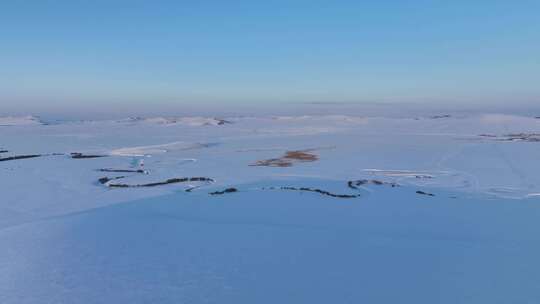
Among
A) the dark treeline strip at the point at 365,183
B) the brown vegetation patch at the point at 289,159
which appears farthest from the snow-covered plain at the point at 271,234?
the brown vegetation patch at the point at 289,159

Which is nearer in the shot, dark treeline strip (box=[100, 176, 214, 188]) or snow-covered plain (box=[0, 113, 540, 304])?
snow-covered plain (box=[0, 113, 540, 304])

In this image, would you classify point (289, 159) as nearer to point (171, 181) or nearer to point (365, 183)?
point (365, 183)

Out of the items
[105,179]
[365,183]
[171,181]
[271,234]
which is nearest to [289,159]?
[365,183]

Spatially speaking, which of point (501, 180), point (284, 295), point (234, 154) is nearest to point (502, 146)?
point (501, 180)

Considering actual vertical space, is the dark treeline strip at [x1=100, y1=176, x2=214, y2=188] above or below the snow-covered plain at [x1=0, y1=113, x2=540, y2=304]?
below

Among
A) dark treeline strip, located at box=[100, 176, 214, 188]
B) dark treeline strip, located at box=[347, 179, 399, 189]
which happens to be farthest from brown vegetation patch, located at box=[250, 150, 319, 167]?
dark treeline strip, located at box=[347, 179, 399, 189]

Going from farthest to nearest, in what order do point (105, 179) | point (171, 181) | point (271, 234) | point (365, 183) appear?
point (105, 179)
point (171, 181)
point (365, 183)
point (271, 234)

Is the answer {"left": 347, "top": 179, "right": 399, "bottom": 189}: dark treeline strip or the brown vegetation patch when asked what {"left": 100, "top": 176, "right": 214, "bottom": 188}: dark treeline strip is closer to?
the brown vegetation patch

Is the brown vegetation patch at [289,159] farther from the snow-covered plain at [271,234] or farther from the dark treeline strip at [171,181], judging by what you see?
the dark treeline strip at [171,181]

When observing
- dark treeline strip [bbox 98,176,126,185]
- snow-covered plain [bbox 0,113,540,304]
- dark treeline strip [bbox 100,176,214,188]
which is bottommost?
dark treeline strip [bbox 98,176,126,185]

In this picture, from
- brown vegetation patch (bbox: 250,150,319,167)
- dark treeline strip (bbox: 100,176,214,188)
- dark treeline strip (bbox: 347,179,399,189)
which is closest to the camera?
dark treeline strip (bbox: 347,179,399,189)
